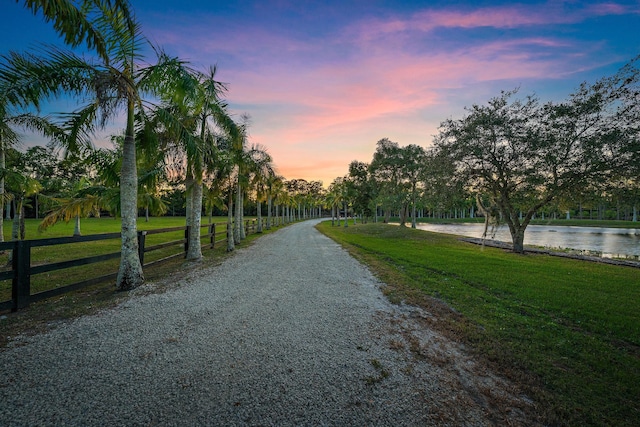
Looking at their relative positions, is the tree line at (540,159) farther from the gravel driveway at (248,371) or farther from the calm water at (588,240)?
the gravel driveway at (248,371)

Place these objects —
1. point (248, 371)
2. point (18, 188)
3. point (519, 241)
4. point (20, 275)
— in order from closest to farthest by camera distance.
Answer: point (248, 371) → point (20, 275) → point (18, 188) → point (519, 241)

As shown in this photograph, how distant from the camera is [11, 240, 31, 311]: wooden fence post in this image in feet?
16.7

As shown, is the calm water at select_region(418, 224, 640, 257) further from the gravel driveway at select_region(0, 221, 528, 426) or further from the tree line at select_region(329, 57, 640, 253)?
the gravel driveway at select_region(0, 221, 528, 426)

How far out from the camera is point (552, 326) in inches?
192

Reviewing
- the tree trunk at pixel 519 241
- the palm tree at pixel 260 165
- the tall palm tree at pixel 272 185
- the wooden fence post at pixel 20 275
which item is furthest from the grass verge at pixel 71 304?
the tree trunk at pixel 519 241

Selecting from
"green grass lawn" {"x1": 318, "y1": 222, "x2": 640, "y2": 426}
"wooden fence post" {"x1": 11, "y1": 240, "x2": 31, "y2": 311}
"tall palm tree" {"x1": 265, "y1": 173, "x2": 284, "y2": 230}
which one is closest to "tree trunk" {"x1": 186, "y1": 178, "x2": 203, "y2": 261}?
"wooden fence post" {"x1": 11, "y1": 240, "x2": 31, "y2": 311}

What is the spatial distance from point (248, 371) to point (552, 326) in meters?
5.51

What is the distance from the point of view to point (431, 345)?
4.04 meters

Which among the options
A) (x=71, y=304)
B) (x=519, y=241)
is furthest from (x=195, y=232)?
(x=519, y=241)

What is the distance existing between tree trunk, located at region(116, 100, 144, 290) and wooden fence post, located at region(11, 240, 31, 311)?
170 cm

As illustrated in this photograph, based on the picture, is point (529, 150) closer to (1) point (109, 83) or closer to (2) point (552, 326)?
(2) point (552, 326)

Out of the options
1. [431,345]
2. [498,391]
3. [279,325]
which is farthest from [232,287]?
[498,391]

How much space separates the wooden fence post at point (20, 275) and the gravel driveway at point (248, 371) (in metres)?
1.72

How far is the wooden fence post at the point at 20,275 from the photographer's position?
5.08 m
